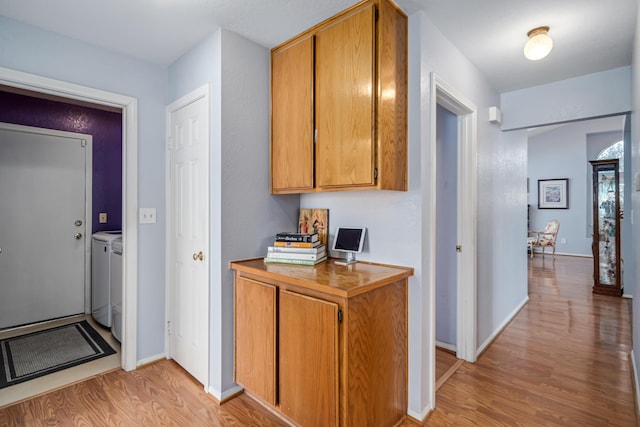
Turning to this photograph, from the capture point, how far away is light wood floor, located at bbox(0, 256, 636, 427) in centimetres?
183

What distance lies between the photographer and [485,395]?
207 centimetres

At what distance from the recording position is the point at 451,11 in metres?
1.83

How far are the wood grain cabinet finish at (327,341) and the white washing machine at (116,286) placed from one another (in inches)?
53.6

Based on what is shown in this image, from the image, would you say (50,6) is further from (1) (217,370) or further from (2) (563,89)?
(2) (563,89)

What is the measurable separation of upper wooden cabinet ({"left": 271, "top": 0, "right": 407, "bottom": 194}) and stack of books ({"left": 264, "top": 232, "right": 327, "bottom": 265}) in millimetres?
313

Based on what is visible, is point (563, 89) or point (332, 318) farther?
point (563, 89)

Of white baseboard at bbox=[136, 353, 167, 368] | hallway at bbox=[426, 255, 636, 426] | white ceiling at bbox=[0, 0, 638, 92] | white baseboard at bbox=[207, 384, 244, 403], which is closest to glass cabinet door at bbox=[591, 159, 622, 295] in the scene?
hallway at bbox=[426, 255, 636, 426]

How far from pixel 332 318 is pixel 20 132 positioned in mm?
3533

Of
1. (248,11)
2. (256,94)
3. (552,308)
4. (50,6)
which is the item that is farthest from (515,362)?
(50,6)

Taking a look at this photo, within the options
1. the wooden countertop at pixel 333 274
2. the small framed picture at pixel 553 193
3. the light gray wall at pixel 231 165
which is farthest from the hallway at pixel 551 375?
the small framed picture at pixel 553 193

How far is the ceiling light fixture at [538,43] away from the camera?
1999 mm

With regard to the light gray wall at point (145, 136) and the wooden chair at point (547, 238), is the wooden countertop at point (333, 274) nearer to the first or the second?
the light gray wall at point (145, 136)

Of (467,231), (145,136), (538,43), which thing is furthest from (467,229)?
(145,136)

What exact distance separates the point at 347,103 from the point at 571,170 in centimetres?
846
